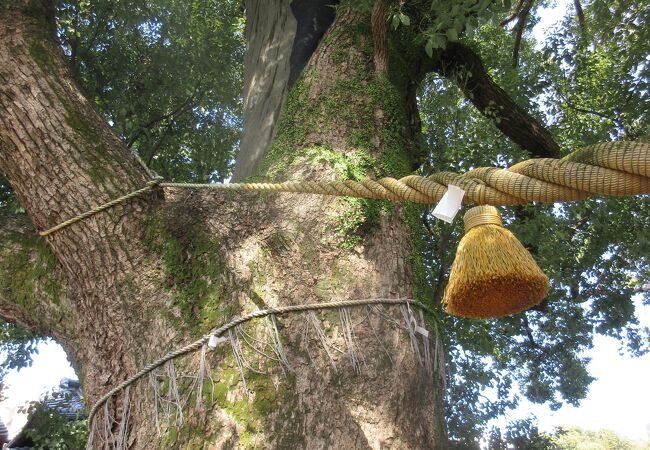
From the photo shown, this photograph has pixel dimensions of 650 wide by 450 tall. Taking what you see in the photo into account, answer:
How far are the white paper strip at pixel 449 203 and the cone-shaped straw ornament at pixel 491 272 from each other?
0.19 m

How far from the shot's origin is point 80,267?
221 cm

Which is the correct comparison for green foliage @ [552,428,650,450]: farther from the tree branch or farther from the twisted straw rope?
the twisted straw rope

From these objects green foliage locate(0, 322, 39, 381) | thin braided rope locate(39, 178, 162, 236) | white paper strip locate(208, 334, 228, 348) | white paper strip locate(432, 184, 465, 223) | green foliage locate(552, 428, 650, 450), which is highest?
green foliage locate(552, 428, 650, 450)

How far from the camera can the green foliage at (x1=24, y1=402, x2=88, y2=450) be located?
7.30 m

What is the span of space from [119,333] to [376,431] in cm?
103

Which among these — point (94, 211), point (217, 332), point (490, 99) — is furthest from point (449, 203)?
point (490, 99)

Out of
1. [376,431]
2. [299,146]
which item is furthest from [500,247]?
[299,146]

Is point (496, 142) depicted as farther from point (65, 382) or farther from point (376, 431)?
point (65, 382)

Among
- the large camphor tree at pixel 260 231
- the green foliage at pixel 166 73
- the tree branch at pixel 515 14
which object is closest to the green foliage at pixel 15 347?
the green foliage at pixel 166 73

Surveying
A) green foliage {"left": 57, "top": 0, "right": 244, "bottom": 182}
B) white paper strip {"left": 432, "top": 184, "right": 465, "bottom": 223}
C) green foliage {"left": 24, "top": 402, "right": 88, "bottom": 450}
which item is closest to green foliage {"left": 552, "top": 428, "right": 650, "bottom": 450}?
→ green foliage {"left": 24, "top": 402, "right": 88, "bottom": 450}

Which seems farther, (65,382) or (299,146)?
(65,382)

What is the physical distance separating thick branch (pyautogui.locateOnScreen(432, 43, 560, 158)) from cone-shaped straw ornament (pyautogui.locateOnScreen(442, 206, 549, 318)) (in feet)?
7.99

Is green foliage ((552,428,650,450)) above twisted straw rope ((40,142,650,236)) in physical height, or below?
above

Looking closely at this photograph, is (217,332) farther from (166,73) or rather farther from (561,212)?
(561,212)
